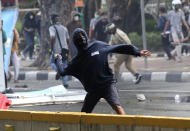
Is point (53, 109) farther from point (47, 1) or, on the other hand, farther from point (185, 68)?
point (47, 1)

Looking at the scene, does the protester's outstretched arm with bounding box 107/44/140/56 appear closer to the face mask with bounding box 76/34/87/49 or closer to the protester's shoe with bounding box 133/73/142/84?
the face mask with bounding box 76/34/87/49

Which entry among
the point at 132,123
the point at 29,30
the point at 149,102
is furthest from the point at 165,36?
the point at 132,123

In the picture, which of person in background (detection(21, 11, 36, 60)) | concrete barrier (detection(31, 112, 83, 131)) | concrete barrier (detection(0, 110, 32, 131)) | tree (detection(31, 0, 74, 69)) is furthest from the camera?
person in background (detection(21, 11, 36, 60))

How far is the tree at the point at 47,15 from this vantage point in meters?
21.4

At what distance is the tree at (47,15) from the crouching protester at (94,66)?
1279 centimetres

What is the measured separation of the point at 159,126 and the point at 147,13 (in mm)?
27406

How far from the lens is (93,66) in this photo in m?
8.48

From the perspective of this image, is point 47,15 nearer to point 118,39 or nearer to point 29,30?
point 29,30

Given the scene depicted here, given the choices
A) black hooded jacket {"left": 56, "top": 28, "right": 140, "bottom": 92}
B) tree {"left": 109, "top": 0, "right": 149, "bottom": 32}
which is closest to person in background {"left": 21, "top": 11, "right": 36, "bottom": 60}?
tree {"left": 109, "top": 0, "right": 149, "bottom": 32}

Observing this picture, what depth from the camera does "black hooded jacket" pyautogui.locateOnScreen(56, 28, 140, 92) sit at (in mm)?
8469

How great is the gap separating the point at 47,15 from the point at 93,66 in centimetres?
1337

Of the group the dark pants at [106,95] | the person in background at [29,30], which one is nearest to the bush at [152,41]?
the person in background at [29,30]

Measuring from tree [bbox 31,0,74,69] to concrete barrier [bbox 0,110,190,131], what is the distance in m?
13.9

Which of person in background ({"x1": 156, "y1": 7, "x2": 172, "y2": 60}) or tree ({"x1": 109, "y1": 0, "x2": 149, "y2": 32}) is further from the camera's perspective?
tree ({"x1": 109, "y1": 0, "x2": 149, "y2": 32})
